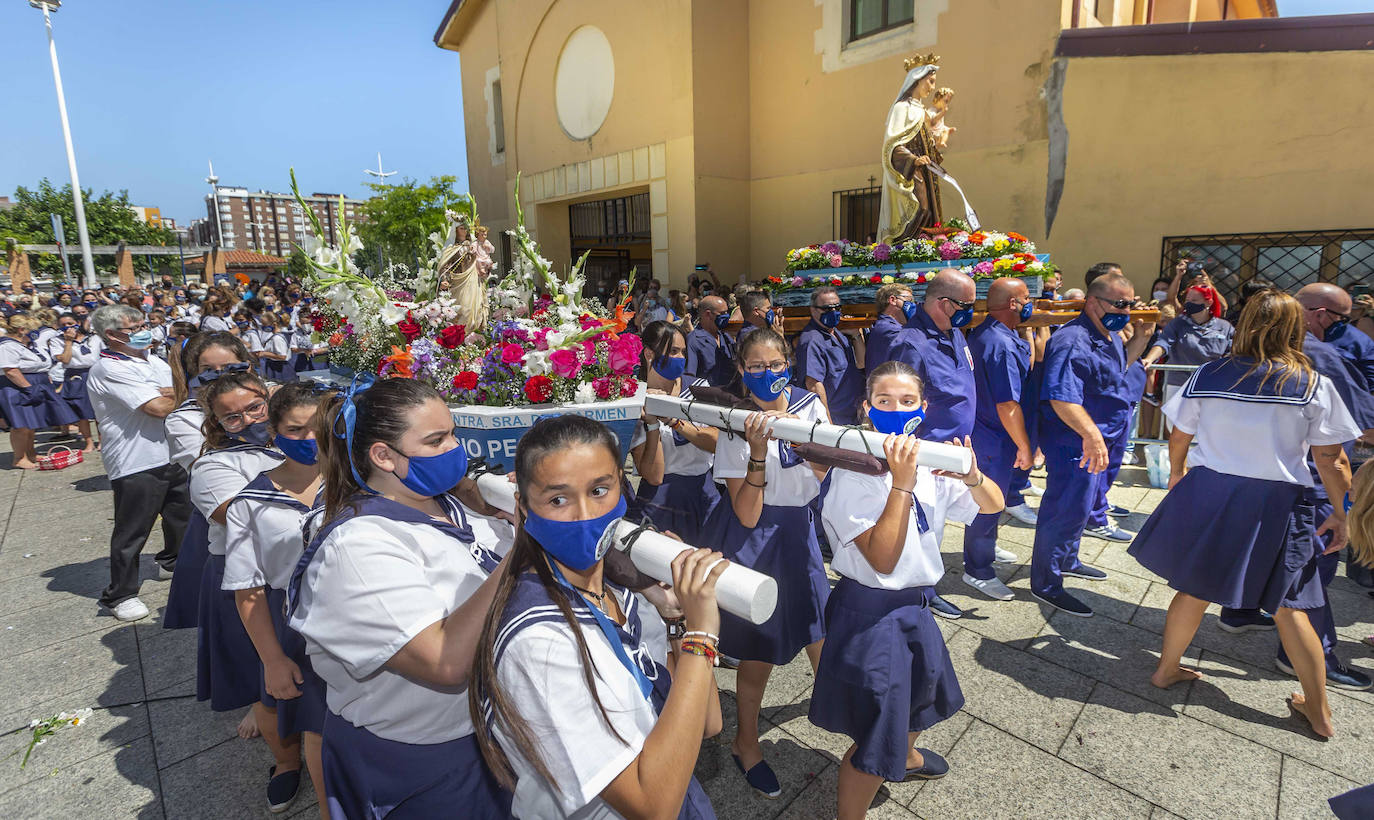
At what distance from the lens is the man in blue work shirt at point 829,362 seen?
18.7ft

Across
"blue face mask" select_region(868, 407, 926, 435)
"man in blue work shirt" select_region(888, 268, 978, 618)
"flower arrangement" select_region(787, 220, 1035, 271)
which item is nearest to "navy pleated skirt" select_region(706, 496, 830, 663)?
"blue face mask" select_region(868, 407, 926, 435)

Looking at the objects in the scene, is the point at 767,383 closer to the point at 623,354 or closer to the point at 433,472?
the point at 623,354

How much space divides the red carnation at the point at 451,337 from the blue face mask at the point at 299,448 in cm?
105

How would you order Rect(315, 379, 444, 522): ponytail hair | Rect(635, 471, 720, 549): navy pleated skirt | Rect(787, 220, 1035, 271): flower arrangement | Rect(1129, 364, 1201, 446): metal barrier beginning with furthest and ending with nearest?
Rect(787, 220, 1035, 271): flower arrangement
Rect(1129, 364, 1201, 446): metal barrier
Rect(635, 471, 720, 549): navy pleated skirt
Rect(315, 379, 444, 522): ponytail hair

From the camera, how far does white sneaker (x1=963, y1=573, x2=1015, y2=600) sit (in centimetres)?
439

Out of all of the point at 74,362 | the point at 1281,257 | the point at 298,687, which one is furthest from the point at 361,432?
the point at 1281,257

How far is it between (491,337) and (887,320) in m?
3.39

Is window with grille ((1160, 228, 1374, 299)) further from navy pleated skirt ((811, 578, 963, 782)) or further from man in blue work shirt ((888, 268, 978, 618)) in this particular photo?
navy pleated skirt ((811, 578, 963, 782))

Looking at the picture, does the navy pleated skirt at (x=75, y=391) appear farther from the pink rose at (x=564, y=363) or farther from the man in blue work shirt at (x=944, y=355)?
the man in blue work shirt at (x=944, y=355)

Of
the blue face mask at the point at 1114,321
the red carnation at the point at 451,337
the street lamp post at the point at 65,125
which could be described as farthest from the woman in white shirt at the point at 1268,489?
the street lamp post at the point at 65,125

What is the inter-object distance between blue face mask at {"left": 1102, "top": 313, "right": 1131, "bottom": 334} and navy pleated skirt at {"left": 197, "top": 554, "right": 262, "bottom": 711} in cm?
521

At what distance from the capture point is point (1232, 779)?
2.75 metres

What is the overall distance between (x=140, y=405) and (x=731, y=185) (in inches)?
470

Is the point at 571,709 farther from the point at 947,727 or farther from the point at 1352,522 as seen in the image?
the point at 947,727
